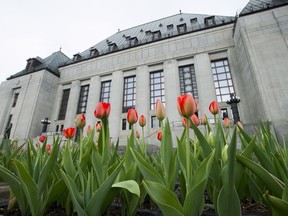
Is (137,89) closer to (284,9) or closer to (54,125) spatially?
(54,125)

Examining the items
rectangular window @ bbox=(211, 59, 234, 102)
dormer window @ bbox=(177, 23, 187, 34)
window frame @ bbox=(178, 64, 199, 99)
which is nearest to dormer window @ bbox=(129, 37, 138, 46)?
dormer window @ bbox=(177, 23, 187, 34)

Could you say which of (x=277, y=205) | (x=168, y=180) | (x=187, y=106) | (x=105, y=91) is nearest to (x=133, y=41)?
(x=105, y=91)

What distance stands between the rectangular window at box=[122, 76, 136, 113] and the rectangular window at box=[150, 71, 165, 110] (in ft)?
7.19

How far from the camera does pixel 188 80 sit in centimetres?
1617

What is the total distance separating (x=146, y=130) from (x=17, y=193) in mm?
14176

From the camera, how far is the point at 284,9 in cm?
1194

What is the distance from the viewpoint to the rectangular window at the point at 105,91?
18987 millimetres

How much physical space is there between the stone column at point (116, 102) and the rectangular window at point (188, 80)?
22.6ft

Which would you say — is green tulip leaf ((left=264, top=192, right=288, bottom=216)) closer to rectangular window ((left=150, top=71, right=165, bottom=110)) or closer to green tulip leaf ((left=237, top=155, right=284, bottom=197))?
green tulip leaf ((left=237, top=155, right=284, bottom=197))

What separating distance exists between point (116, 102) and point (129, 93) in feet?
6.55

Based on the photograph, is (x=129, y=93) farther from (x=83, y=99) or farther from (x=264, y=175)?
(x=264, y=175)

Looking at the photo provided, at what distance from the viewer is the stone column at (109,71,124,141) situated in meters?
15.8

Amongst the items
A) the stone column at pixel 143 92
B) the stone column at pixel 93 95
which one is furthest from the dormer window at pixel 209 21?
the stone column at pixel 93 95

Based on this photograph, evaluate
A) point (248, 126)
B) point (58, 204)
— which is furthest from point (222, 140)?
point (248, 126)
